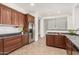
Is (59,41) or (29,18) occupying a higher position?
(29,18)

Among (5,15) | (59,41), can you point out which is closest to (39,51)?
(59,41)

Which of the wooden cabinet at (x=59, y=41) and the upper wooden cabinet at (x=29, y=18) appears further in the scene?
the upper wooden cabinet at (x=29, y=18)

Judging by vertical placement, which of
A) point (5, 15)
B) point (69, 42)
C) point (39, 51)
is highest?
point (5, 15)

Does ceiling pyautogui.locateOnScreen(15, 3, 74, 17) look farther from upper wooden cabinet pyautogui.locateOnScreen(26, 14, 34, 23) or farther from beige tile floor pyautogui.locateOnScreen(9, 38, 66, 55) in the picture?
upper wooden cabinet pyautogui.locateOnScreen(26, 14, 34, 23)

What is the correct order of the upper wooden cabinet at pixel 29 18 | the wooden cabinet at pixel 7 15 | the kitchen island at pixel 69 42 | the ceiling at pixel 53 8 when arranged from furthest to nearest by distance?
the upper wooden cabinet at pixel 29 18
the wooden cabinet at pixel 7 15
the ceiling at pixel 53 8
the kitchen island at pixel 69 42

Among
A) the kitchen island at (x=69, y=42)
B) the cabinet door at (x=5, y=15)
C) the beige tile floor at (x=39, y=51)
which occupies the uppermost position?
the cabinet door at (x=5, y=15)

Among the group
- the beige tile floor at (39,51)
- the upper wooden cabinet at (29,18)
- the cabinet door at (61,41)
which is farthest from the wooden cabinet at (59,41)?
the upper wooden cabinet at (29,18)

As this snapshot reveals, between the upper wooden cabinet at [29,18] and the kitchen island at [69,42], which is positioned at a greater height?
the upper wooden cabinet at [29,18]

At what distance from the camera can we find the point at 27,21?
208 inches

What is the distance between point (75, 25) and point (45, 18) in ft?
2.11

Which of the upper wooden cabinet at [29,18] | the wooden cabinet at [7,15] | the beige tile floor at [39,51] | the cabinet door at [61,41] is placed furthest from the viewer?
the upper wooden cabinet at [29,18]

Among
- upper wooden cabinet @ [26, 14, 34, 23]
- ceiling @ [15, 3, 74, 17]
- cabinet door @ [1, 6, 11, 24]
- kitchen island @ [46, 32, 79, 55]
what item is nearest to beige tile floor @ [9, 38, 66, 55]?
kitchen island @ [46, 32, 79, 55]

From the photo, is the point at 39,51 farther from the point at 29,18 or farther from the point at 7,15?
the point at 29,18

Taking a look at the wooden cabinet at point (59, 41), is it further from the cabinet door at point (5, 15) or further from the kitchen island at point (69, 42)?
the cabinet door at point (5, 15)
